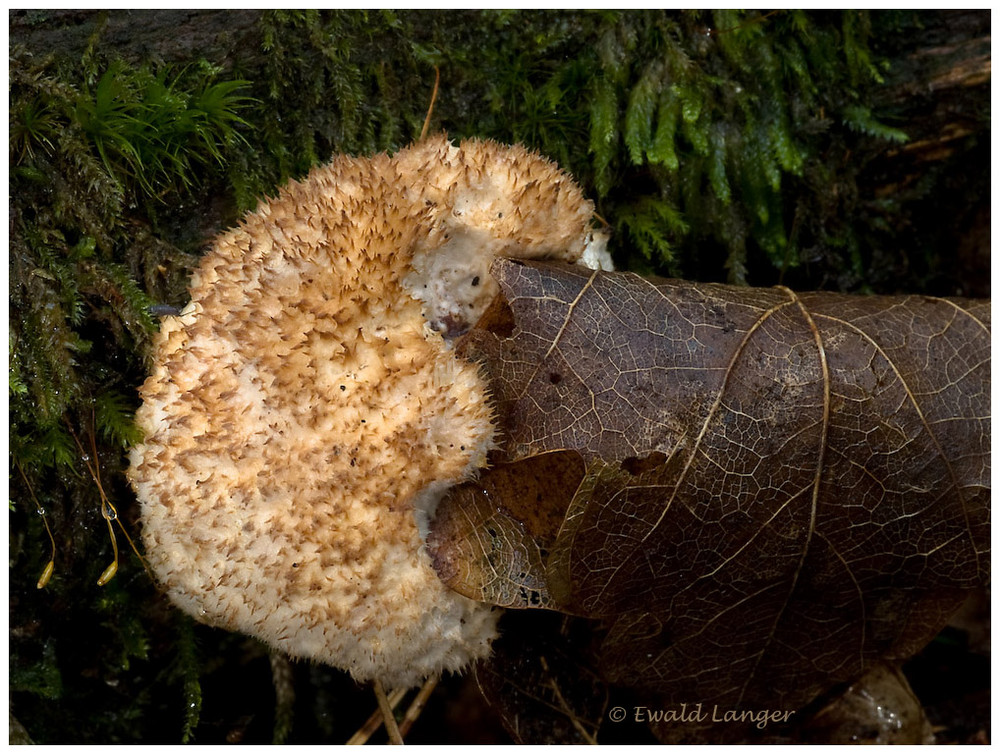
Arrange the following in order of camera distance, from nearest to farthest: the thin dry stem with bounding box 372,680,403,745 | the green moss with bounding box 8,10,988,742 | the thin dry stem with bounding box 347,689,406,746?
1. the green moss with bounding box 8,10,988,742
2. the thin dry stem with bounding box 372,680,403,745
3. the thin dry stem with bounding box 347,689,406,746

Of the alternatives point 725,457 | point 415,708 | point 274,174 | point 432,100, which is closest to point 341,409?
point 725,457

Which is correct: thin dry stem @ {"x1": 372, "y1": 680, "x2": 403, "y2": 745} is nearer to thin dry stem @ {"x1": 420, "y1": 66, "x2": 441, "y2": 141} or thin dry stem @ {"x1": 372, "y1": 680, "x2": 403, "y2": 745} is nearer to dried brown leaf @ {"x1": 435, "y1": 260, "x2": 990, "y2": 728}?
dried brown leaf @ {"x1": 435, "y1": 260, "x2": 990, "y2": 728}

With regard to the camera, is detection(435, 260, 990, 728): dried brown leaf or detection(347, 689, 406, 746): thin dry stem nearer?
detection(435, 260, 990, 728): dried brown leaf

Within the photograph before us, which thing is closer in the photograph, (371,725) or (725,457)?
(725,457)

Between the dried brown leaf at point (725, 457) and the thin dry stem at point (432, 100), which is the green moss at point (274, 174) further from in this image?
the dried brown leaf at point (725, 457)

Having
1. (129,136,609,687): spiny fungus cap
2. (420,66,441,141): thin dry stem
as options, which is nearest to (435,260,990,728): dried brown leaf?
(129,136,609,687): spiny fungus cap

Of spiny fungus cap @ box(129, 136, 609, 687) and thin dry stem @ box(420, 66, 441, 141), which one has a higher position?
thin dry stem @ box(420, 66, 441, 141)

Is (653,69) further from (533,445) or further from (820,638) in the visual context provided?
(820,638)

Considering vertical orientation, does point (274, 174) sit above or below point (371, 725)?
above

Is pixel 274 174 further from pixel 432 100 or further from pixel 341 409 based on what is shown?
pixel 341 409

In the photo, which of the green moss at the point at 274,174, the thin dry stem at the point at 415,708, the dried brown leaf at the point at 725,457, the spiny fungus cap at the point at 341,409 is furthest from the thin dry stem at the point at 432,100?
the thin dry stem at the point at 415,708
